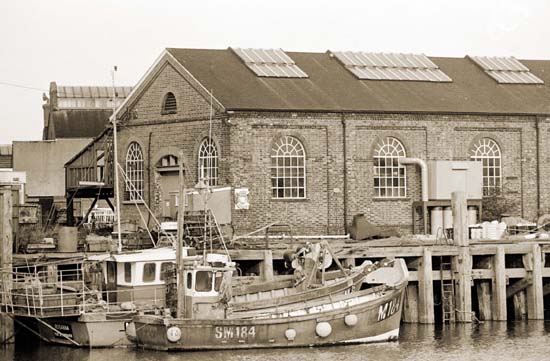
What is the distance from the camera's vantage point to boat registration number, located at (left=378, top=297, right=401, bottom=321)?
42969 millimetres

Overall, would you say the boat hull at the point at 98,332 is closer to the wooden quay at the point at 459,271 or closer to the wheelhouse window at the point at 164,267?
the wheelhouse window at the point at 164,267

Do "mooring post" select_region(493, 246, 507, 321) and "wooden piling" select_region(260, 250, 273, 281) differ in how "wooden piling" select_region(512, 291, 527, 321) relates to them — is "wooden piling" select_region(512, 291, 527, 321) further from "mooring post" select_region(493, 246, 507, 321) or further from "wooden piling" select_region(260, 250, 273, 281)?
"wooden piling" select_region(260, 250, 273, 281)

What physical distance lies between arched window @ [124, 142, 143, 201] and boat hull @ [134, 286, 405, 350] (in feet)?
59.5

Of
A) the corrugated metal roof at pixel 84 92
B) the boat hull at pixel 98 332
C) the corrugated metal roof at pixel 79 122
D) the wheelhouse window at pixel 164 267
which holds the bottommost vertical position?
the boat hull at pixel 98 332

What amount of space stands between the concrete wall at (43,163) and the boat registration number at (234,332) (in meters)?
40.5

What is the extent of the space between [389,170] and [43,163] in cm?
3043

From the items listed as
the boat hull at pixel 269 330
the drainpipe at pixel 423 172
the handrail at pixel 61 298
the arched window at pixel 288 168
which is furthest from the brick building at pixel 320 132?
the boat hull at pixel 269 330

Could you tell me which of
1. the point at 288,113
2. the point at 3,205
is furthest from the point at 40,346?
the point at 288,113

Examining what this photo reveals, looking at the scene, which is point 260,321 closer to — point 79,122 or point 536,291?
point 536,291

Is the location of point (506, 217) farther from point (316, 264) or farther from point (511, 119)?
point (316, 264)

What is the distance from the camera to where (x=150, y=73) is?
58375 millimetres

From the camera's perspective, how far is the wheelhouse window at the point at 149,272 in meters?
43.7

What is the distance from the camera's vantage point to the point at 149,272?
43750 millimetres

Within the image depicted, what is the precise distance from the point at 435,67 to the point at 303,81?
291 inches
